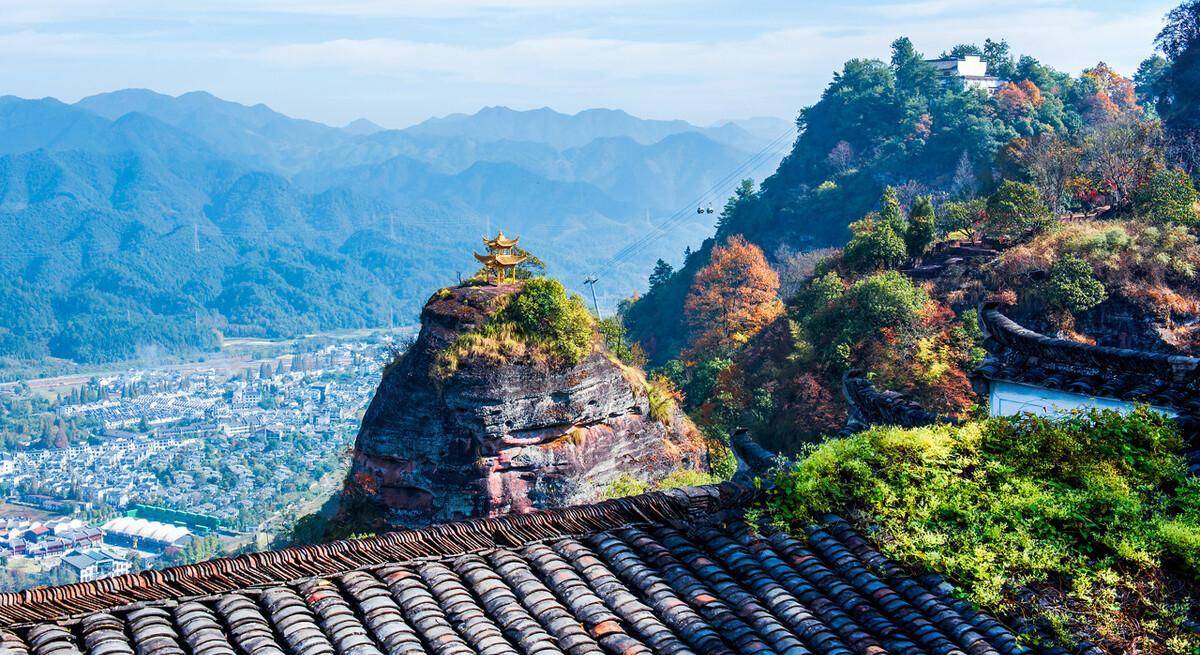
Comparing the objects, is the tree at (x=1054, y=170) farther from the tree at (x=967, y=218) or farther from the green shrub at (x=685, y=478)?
the green shrub at (x=685, y=478)

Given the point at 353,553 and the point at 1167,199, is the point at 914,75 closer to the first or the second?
the point at 1167,199

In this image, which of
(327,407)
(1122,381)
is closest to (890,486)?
(1122,381)

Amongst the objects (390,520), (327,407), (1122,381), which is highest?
(1122,381)

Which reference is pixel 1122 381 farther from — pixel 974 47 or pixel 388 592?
pixel 974 47

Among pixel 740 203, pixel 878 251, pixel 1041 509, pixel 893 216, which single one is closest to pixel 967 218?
pixel 893 216

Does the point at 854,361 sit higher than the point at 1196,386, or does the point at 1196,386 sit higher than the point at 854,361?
the point at 1196,386

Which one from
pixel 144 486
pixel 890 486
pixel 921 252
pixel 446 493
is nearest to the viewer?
pixel 890 486

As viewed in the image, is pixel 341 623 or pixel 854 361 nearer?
pixel 341 623
